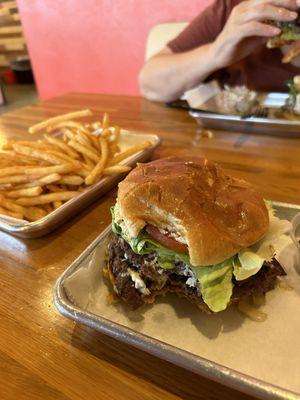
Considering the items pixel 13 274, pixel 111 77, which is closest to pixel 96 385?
pixel 13 274

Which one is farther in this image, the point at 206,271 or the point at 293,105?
the point at 293,105

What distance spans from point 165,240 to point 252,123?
1028mm

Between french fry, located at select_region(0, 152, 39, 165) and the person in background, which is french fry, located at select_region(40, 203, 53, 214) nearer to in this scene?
french fry, located at select_region(0, 152, 39, 165)

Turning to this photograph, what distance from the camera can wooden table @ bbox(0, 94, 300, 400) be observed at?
703 mm

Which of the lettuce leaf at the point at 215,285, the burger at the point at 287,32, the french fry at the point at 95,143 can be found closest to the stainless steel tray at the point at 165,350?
the lettuce leaf at the point at 215,285

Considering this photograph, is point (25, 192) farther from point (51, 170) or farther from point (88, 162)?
point (88, 162)

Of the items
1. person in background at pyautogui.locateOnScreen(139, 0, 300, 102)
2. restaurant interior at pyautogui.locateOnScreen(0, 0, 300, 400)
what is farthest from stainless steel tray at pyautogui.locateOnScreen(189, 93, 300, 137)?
person in background at pyautogui.locateOnScreen(139, 0, 300, 102)

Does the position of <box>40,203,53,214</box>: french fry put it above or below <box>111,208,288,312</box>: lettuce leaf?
below

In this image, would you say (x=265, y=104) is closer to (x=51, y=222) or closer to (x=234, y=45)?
(x=234, y=45)

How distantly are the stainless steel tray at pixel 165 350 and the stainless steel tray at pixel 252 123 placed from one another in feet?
3.34

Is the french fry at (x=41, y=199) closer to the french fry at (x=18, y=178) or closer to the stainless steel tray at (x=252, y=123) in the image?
the french fry at (x=18, y=178)

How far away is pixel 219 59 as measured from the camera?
2029 mm

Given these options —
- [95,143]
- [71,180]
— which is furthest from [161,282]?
[95,143]

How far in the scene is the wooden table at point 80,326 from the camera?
2.31ft
